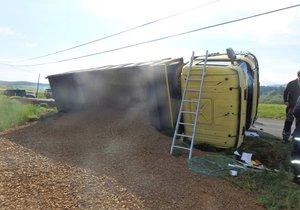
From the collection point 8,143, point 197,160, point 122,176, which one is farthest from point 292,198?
point 8,143

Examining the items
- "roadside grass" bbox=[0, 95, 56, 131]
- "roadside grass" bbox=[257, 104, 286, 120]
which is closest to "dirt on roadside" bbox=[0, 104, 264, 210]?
"roadside grass" bbox=[0, 95, 56, 131]

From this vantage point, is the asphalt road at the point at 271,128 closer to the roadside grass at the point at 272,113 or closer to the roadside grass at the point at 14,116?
the roadside grass at the point at 272,113

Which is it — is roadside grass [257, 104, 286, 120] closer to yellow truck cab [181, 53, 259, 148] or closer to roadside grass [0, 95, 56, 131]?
yellow truck cab [181, 53, 259, 148]

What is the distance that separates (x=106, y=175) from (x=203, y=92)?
311 cm

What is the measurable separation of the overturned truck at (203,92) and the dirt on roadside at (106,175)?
659 mm

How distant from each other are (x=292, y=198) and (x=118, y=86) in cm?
685

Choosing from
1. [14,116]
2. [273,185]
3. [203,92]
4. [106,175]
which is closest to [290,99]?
[203,92]

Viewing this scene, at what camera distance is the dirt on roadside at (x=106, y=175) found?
4.95 meters

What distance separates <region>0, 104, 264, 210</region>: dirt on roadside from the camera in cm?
495

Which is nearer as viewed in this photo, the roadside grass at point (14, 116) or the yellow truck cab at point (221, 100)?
the yellow truck cab at point (221, 100)

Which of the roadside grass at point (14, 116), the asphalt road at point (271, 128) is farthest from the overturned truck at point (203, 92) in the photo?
the asphalt road at point (271, 128)

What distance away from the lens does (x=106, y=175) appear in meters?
5.95

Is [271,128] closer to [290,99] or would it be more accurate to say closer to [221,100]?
[290,99]

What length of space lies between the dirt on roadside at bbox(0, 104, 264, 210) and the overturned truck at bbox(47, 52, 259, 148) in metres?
0.66
